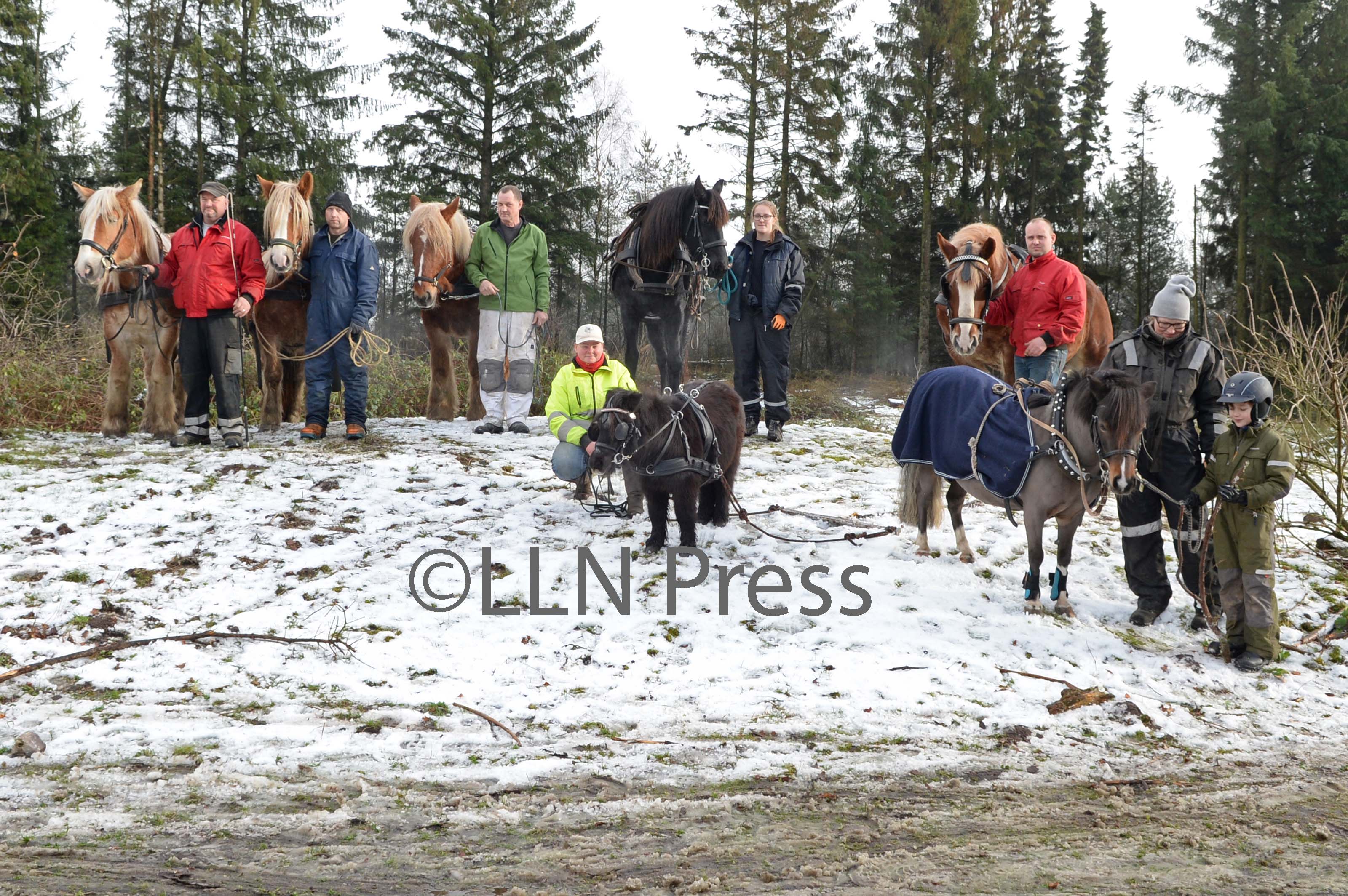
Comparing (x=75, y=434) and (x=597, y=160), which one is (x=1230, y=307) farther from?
(x=75, y=434)

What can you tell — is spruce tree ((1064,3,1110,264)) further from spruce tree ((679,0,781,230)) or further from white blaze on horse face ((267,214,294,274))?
white blaze on horse face ((267,214,294,274))

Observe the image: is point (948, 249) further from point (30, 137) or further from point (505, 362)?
point (30, 137)

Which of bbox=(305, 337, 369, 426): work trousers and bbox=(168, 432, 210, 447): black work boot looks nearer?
bbox=(168, 432, 210, 447): black work boot

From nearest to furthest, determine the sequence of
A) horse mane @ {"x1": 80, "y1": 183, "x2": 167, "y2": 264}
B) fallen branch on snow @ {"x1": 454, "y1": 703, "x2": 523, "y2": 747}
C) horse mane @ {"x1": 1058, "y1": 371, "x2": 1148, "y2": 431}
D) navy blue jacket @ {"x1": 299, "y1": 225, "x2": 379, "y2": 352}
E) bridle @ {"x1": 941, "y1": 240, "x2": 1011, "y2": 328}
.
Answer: fallen branch on snow @ {"x1": 454, "y1": 703, "x2": 523, "y2": 747}
horse mane @ {"x1": 1058, "y1": 371, "x2": 1148, "y2": 431}
bridle @ {"x1": 941, "y1": 240, "x2": 1011, "y2": 328}
horse mane @ {"x1": 80, "y1": 183, "x2": 167, "y2": 264}
navy blue jacket @ {"x1": 299, "y1": 225, "x2": 379, "y2": 352}

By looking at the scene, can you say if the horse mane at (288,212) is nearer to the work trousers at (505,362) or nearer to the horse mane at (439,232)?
the horse mane at (439,232)

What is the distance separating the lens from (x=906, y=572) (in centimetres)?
581

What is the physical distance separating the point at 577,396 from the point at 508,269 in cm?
282

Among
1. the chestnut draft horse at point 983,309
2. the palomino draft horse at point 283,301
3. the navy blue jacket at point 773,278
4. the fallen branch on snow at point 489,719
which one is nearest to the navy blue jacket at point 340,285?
the palomino draft horse at point 283,301

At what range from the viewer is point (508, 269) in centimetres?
840

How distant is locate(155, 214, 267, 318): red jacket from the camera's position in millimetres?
7230

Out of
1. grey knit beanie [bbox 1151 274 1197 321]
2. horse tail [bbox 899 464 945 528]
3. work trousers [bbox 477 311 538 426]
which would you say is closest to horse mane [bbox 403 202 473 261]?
work trousers [bbox 477 311 538 426]

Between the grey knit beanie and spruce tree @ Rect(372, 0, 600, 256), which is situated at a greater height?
spruce tree @ Rect(372, 0, 600, 256)

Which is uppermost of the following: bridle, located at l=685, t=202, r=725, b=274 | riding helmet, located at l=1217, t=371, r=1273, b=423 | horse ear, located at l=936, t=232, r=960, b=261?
bridle, located at l=685, t=202, r=725, b=274

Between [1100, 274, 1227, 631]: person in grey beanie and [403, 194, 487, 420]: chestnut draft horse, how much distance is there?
5.97 m
